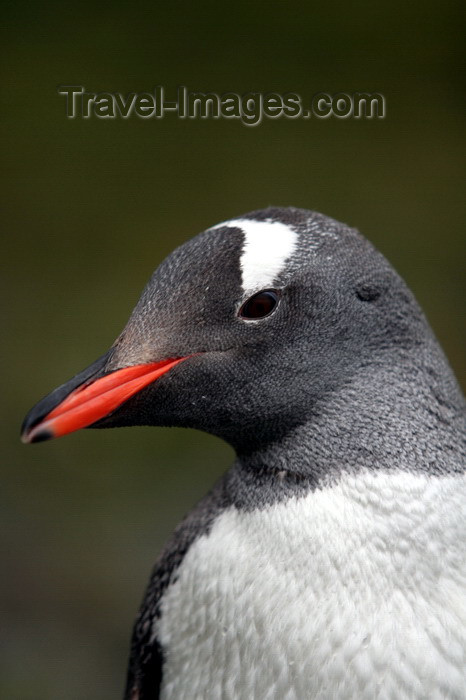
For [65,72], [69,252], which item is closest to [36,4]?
[65,72]

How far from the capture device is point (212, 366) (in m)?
1.24

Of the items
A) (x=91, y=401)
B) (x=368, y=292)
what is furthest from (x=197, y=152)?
(x=91, y=401)

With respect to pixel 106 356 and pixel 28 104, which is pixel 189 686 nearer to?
pixel 106 356

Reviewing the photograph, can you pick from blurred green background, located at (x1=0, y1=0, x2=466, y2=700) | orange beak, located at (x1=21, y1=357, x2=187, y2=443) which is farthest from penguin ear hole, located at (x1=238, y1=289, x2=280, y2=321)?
blurred green background, located at (x1=0, y1=0, x2=466, y2=700)

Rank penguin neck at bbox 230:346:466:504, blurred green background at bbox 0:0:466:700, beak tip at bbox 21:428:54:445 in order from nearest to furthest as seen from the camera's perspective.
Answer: beak tip at bbox 21:428:54:445 → penguin neck at bbox 230:346:466:504 → blurred green background at bbox 0:0:466:700

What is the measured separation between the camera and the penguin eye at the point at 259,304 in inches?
48.6

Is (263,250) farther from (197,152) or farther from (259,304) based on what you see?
(197,152)

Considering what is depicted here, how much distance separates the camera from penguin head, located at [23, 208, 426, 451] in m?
1.22

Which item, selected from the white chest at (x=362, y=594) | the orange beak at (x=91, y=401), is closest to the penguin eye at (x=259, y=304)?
the orange beak at (x=91, y=401)

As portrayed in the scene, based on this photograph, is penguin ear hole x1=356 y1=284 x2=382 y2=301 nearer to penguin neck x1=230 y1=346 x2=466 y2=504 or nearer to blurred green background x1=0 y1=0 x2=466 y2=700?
penguin neck x1=230 y1=346 x2=466 y2=504

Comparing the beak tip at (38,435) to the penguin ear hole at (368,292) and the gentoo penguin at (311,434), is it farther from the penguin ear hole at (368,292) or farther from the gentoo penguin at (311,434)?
the penguin ear hole at (368,292)

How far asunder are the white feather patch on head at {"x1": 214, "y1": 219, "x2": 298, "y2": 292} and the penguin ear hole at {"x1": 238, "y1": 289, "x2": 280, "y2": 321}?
0.04ft

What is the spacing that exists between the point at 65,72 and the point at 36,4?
0.31 metres

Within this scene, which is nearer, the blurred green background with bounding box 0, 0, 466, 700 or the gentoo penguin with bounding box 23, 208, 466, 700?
the gentoo penguin with bounding box 23, 208, 466, 700
